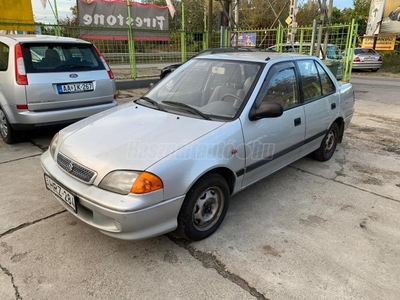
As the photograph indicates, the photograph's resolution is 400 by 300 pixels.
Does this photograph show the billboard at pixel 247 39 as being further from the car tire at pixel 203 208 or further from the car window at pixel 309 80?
the car tire at pixel 203 208

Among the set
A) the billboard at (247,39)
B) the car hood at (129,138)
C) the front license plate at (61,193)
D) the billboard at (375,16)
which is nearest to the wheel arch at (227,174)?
the car hood at (129,138)

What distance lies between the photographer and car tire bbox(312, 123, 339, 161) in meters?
4.29

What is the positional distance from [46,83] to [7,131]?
1080mm

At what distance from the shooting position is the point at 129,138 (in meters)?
2.54

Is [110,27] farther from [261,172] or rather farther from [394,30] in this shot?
[394,30]

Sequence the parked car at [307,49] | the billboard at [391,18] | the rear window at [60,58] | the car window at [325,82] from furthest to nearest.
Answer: the billboard at [391,18], the parked car at [307,49], the rear window at [60,58], the car window at [325,82]

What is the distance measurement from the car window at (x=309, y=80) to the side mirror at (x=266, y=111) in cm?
101

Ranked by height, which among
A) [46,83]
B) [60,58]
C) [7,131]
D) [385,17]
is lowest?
[7,131]

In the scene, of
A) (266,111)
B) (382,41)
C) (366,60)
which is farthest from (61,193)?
(382,41)

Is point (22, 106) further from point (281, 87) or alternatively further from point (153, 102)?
point (281, 87)

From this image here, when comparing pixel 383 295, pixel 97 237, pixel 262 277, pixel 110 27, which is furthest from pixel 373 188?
pixel 110 27

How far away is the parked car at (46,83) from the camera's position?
13.9 feet

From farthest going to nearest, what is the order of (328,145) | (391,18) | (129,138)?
(391,18) < (328,145) < (129,138)

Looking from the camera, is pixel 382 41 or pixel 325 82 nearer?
pixel 325 82
